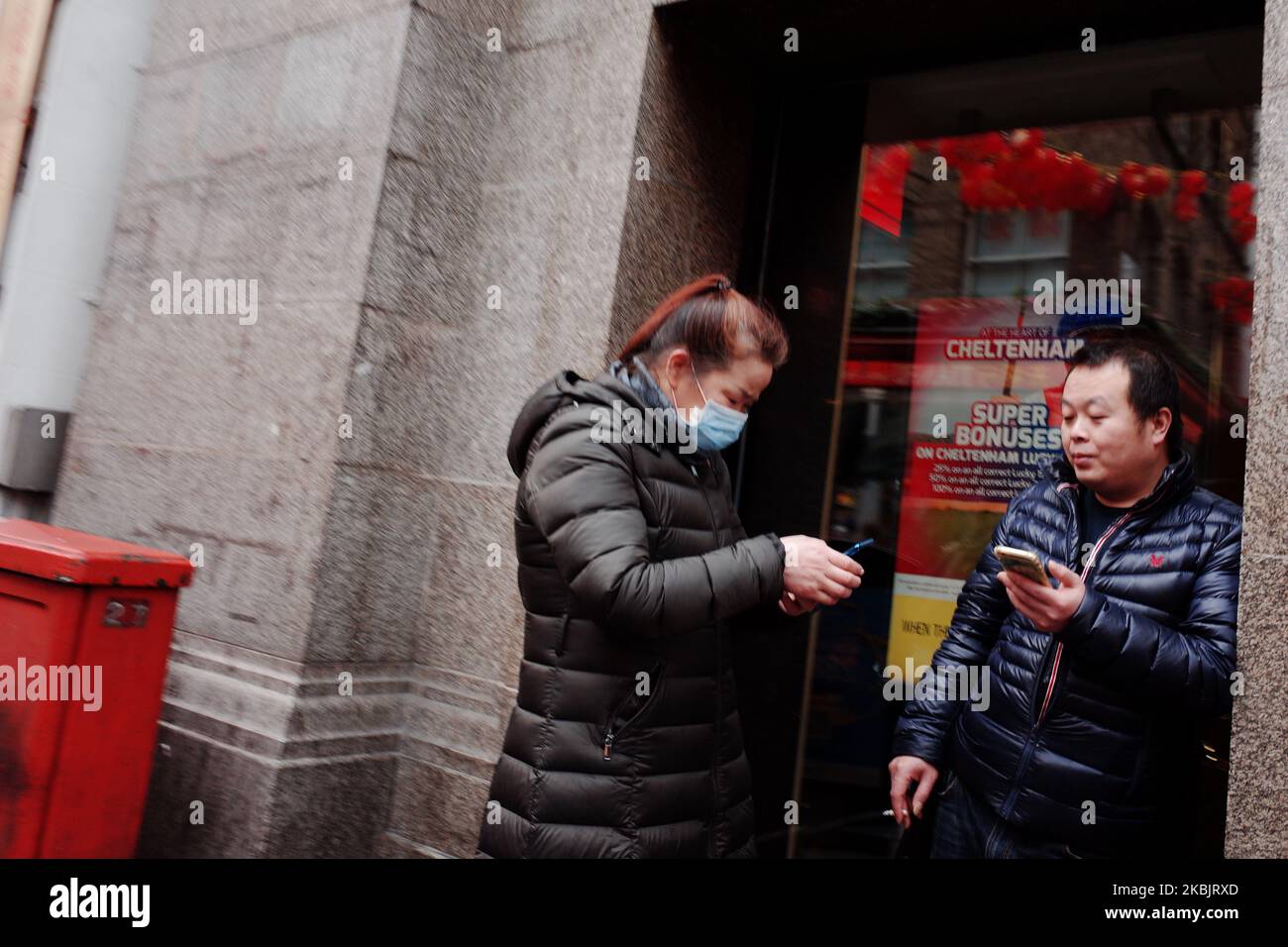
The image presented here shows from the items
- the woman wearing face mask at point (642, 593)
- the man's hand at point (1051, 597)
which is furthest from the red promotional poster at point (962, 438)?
the woman wearing face mask at point (642, 593)

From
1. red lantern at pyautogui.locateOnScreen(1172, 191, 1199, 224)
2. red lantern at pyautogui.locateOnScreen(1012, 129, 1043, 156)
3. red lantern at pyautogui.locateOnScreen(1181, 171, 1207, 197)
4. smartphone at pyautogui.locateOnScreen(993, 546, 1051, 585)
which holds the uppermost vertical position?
red lantern at pyautogui.locateOnScreen(1012, 129, 1043, 156)

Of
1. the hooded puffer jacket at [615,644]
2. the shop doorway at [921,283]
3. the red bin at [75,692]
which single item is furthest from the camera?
the shop doorway at [921,283]

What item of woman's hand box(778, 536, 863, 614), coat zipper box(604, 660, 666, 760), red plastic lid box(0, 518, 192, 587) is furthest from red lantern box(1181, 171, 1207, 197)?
red plastic lid box(0, 518, 192, 587)

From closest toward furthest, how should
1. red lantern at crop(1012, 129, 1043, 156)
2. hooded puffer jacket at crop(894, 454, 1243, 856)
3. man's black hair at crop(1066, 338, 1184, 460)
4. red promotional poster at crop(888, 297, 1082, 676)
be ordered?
hooded puffer jacket at crop(894, 454, 1243, 856)
man's black hair at crop(1066, 338, 1184, 460)
red promotional poster at crop(888, 297, 1082, 676)
red lantern at crop(1012, 129, 1043, 156)

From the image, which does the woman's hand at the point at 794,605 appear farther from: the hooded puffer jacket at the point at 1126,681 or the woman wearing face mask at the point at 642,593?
the hooded puffer jacket at the point at 1126,681

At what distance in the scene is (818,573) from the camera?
236 centimetres

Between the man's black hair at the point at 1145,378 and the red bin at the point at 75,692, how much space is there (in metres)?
2.84

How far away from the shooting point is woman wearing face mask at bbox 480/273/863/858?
232 centimetres

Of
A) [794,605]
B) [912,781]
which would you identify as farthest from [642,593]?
[912,781]

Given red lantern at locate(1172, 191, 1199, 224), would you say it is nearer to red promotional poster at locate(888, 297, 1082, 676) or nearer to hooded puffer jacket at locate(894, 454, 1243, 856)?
red promotional poster at locate(888, 297, 1082, 676)

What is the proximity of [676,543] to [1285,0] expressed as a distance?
2132 millimetres

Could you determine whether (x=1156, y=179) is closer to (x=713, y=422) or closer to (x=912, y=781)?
(x=713, y=422)

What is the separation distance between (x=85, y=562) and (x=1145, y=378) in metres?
2.99

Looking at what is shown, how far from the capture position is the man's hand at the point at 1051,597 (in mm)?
2391
